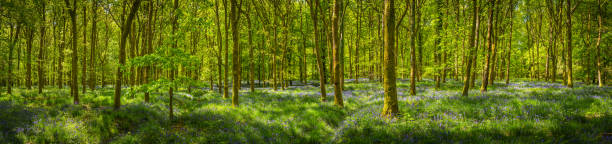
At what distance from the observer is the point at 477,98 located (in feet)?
33.1

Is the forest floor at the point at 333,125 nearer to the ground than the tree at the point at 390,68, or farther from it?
nearer to the ground

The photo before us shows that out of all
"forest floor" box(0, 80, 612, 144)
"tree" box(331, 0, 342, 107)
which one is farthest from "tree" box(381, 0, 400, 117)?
"tree" box(331, 0, 342, 107)

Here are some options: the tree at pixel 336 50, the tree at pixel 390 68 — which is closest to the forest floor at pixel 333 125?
the tree at pixel 390 68

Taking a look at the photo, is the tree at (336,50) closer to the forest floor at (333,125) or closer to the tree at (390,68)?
the forest floor at (333,125)

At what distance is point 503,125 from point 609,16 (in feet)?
96.9

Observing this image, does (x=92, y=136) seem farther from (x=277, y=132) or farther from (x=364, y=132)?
(x=364, y=132)

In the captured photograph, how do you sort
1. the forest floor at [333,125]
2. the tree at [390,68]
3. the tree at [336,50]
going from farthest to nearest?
1. the tree at [336,50]
2. the tree at [390,68]
3. the forest floor at [333,125]

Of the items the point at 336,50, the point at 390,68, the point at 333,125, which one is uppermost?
the point at 336,50

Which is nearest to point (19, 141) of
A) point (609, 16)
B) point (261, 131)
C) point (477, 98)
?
point (261, 131)

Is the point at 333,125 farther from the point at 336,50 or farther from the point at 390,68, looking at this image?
the point at 336,50

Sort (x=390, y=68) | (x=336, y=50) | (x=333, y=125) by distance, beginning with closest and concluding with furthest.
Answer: (x=390, y=68) → (x=333, y=125) → (x=336, y=50)

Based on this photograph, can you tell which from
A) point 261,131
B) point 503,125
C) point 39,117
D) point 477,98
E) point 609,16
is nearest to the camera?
point 503,125

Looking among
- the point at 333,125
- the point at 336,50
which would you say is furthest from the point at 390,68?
the point at 336,50

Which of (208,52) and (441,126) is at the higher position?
(208,52)
